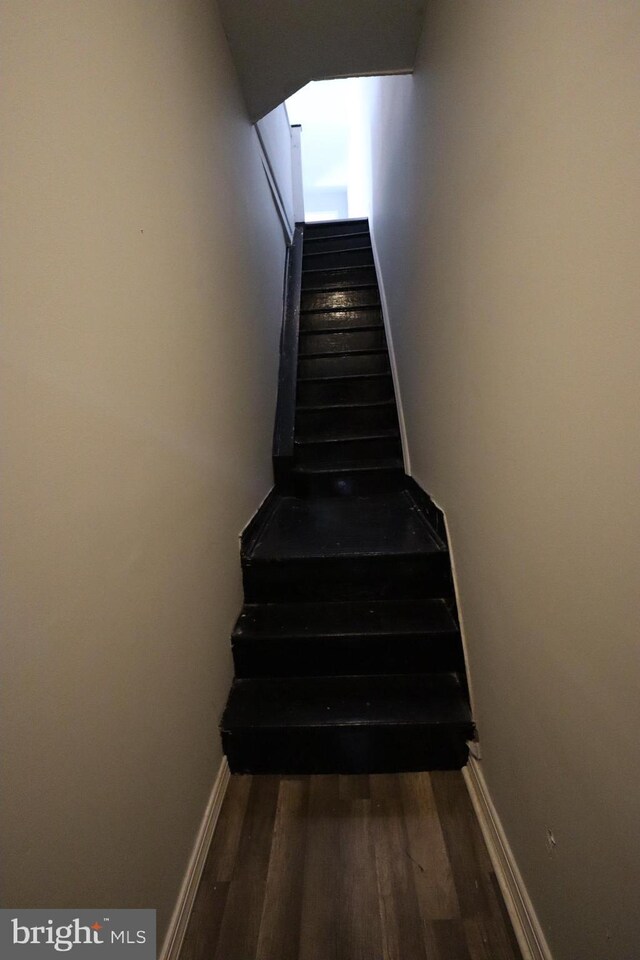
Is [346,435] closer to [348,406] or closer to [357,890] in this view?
[348,406]

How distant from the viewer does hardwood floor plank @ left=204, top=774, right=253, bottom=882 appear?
1119 millimetres

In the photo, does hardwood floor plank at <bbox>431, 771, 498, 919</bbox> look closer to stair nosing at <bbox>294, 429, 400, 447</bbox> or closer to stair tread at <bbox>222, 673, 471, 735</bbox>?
stair tread at <bbox>222, 673, 471, 735</bbox>

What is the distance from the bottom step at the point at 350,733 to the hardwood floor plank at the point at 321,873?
0.08 meters

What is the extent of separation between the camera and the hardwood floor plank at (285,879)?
0.96 metres

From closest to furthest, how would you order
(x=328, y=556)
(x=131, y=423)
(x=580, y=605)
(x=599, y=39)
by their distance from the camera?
1. (x=599, y=39)
2. (x=580, y=605)
3. (x=131, y=423)
4. (x=328, y=556)

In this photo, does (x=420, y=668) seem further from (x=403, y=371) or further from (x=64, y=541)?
(x=403, y=371)

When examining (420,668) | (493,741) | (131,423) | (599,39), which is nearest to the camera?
(599,39)

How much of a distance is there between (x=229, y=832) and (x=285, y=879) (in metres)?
0.22

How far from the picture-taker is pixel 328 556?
1.66 metres

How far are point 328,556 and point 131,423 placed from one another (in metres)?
1.02

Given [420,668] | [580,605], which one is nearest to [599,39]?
[580,605]

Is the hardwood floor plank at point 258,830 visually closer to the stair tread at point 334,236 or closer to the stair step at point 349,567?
the stair step at point 349,567

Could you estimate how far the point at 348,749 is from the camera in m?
1.36

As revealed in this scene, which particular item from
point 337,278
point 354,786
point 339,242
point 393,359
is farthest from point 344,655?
point 339,242
